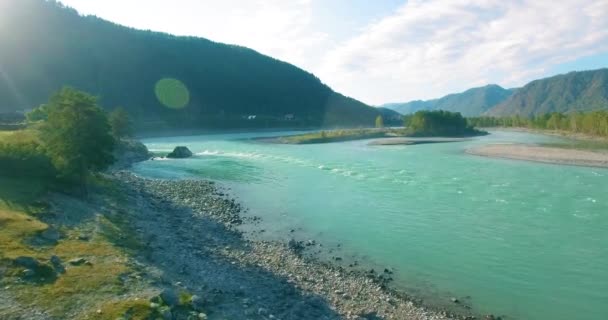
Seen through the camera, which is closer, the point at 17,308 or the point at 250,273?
the point at 17,308

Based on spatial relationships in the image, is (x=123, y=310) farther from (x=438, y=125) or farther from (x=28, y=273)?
(x=438, y=125)

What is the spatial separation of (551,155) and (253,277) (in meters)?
74.3

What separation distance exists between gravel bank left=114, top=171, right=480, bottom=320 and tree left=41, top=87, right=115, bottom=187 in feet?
17.3

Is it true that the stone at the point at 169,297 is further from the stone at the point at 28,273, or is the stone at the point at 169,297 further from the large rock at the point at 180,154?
the large rock at the point at 180,154

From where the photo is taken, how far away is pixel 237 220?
34125 millimetres

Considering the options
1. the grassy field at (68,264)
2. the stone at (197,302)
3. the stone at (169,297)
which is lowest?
the stone at (197,302)

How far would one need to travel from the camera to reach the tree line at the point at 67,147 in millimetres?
31172

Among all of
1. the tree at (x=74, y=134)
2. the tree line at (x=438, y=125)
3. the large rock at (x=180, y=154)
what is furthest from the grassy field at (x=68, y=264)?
the tree line at (x=438, y=125)

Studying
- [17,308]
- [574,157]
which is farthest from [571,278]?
[574,157]

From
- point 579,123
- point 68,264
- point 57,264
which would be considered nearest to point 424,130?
point 579,123

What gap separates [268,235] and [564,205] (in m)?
28.6

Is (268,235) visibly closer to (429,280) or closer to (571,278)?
(429,280)

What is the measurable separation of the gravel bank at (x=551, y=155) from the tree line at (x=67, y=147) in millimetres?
69614

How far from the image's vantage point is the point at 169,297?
604 inches
